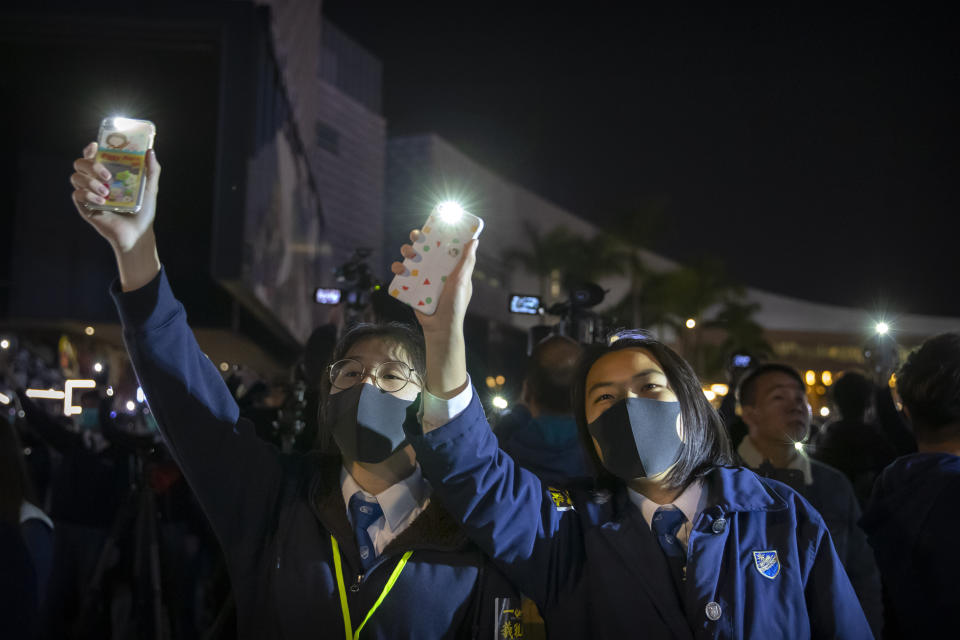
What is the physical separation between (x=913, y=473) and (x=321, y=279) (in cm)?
2695

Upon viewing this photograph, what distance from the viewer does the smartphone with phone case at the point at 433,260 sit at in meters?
2.06

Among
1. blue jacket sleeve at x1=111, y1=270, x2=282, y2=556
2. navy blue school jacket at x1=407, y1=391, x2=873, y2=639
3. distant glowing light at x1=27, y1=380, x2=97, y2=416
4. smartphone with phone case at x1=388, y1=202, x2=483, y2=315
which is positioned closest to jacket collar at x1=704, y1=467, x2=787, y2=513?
navy blue school jacket at x1=407, y1=391, x2=873, y2=639

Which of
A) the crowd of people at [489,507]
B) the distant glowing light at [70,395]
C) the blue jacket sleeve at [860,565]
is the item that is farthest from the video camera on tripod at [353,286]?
the blue jacket sleeve at [860,565]

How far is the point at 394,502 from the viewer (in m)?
2.37

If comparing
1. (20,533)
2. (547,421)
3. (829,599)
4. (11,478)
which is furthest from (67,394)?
(829,599)

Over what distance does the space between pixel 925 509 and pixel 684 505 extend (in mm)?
799

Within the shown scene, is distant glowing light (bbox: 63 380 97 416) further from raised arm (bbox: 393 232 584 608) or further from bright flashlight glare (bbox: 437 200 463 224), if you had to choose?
bright flashlight glare (bbox: 437 200 463 224)

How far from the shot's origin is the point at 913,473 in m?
2.60

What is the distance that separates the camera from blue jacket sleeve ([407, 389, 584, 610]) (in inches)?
82.5

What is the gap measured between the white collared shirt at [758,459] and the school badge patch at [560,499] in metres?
1.59

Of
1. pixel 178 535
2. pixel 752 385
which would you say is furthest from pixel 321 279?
pixel 752 385

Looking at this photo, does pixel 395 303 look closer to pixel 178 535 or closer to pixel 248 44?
pixel 178 535

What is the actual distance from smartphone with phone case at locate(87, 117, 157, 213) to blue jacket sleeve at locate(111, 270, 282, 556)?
22cm

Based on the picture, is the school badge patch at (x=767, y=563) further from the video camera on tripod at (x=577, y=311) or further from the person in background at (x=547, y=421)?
the video camera on tripod at (x=577, y=311)
